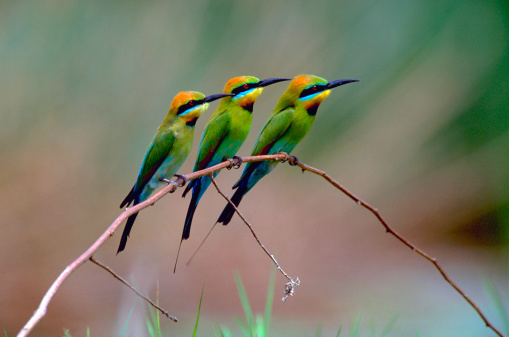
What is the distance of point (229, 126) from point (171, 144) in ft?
0.46

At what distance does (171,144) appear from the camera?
1227 mm

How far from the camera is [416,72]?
4289mm

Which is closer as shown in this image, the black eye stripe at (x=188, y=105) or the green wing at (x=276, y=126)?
the black eye stripe at (x=188, y=105)

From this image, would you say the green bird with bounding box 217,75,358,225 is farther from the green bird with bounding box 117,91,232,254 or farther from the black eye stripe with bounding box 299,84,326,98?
the green bird with bounding box 117,91,232,254

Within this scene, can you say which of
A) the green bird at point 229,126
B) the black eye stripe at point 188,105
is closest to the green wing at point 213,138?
the green bird at point 229,126

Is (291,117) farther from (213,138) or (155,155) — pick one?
(155,155)

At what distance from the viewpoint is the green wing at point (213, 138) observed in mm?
1293

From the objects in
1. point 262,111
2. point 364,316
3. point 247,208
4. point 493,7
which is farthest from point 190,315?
point 493,7

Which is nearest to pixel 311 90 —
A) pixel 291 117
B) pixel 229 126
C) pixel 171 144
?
pixel 291 117

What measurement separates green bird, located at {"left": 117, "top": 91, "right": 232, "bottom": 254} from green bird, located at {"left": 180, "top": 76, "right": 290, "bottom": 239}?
0.06 m

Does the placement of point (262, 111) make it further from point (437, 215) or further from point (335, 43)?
point (437, 215)

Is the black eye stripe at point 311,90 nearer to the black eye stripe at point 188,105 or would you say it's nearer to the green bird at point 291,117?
the green bird at point 291,117

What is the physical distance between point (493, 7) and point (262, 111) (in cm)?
220

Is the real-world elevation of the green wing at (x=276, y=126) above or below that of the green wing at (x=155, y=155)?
above
